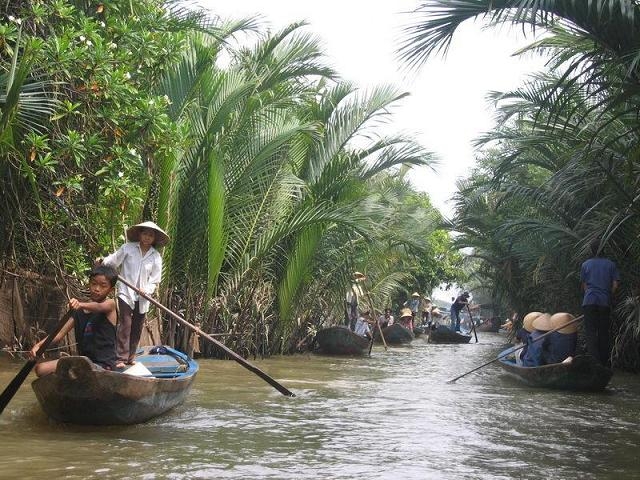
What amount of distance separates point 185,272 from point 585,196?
21.5ft

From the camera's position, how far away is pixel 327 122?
14.4 meters

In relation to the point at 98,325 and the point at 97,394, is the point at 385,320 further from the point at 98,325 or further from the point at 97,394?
the point at 97,394

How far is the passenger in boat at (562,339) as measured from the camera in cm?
1105

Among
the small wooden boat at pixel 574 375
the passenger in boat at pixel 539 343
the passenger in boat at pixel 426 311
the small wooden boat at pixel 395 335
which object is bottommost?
the small wooden boat at pixel 574 375

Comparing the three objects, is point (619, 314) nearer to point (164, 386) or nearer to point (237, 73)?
point (237, 73)

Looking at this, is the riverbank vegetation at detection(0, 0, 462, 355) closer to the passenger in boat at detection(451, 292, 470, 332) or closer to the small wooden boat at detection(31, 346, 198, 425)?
the small wooden boat at detection(31, 346, 198, 425)

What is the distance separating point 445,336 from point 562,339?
15.1 m

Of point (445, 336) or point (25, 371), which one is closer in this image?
point (25, 371)

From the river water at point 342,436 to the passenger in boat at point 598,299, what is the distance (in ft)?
2.21

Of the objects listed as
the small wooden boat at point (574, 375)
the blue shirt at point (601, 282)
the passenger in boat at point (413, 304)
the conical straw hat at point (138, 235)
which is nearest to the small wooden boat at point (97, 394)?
the conical straw hat at point (138, 235)

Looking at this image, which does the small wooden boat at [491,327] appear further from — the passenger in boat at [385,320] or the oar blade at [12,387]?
the oar blade at [12,387]

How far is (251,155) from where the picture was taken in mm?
12883

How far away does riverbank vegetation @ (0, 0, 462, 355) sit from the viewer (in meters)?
7.98

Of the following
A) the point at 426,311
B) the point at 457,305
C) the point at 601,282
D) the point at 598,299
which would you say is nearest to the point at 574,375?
the point at 598,299
